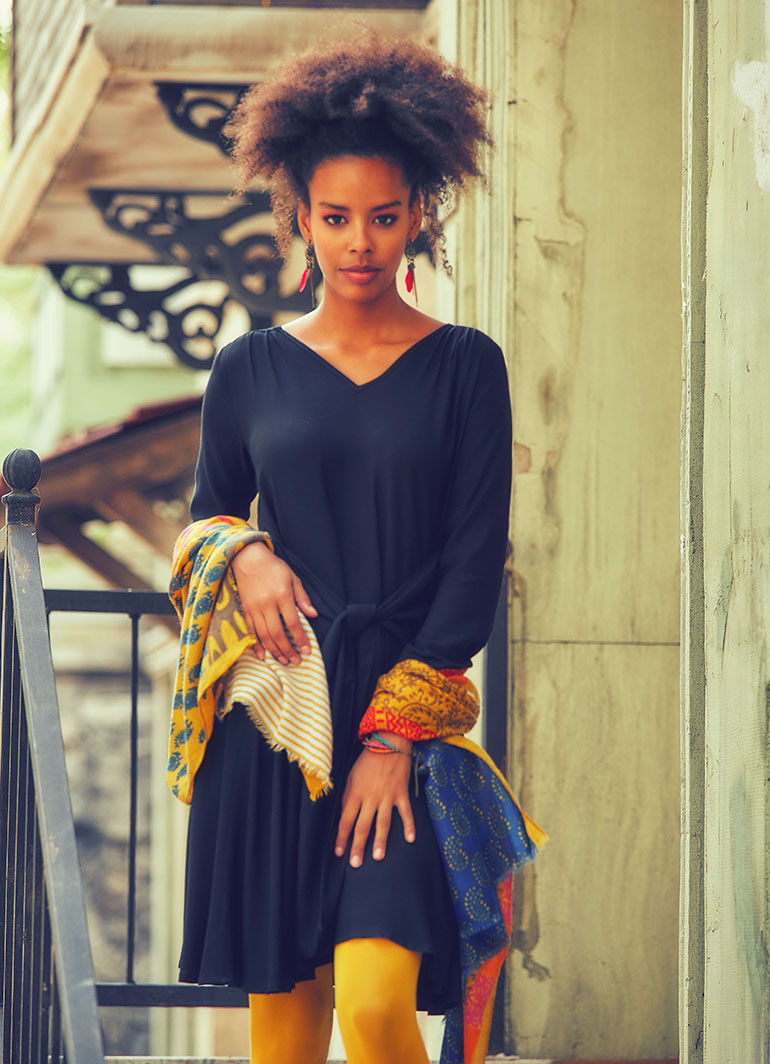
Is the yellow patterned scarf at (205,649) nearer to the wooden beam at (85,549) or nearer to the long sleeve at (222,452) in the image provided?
the long sleeve at (222,452)

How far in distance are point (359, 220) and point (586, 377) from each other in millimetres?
1845

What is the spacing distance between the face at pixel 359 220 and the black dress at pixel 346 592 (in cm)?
15

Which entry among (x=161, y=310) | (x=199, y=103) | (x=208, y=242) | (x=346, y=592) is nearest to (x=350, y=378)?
(x=346, y=592)

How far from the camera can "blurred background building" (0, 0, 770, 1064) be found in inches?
111

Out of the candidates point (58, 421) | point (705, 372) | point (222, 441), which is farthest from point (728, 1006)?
point (58, 421)

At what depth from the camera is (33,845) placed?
300 centimetres

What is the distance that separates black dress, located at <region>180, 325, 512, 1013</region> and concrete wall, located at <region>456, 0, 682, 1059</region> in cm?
166

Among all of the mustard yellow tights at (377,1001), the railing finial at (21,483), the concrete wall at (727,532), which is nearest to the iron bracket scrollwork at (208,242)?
Result: the railing finial at (21,483)

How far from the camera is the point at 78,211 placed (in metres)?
7.67

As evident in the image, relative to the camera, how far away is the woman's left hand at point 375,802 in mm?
2729

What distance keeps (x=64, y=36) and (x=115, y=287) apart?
65.8 inches

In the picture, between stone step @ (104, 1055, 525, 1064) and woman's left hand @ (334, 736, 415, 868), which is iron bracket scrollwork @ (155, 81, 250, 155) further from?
woman's left hand @ (334, 736, 415, 868)

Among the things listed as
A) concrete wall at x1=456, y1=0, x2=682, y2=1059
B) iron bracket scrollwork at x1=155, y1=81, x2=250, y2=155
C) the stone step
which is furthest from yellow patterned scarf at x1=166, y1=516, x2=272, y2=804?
iron bracket scrollwork at x1=155, y1=81, x2=250, y2=155

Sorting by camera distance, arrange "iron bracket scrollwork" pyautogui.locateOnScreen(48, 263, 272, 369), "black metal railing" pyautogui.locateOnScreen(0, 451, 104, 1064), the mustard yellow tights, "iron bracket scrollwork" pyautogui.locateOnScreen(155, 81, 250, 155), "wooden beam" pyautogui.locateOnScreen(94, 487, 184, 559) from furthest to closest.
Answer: "wooden beam" pyautogui.locateOnScreen(94, 487, 184, 559), "iron bracket scrollwork" pyautogui.locateOnScreen(48, 263, 272, 369), "iron bracket scrollwork" pyautogui.locateOnScreen(155, 81, 250, 155), the mustard yellow tights, "black metal railing" pyautogui.locateOnScreen(0, 451, 104, 1064)
